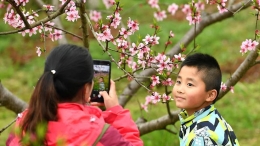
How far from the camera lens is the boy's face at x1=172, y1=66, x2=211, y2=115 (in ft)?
8.57

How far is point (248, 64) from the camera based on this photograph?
3.91m

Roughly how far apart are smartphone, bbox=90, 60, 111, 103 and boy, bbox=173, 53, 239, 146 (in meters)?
0.37

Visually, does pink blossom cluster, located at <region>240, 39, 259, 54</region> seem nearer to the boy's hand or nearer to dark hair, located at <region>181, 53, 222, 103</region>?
dark hair, located at <region>181, 53, 222, 103</region>

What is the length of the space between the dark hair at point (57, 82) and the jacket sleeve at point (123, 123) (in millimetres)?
295

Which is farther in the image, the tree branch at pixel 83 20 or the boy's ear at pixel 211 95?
the tree branch at pixel 83 20

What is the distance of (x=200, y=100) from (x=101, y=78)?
0.55m

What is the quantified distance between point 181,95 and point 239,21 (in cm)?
966

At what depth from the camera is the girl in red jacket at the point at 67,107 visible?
215cm

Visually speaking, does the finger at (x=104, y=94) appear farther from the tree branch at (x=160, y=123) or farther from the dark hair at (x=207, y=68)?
the tree branch at (x=160, y=123)

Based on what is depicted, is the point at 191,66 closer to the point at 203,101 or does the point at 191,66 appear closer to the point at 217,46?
the point at 203,101

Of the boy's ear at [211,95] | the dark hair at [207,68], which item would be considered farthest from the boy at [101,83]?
the boy's ear at [211,95]

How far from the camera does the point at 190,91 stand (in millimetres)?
2611

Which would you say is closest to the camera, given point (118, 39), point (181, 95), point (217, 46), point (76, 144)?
point (76, 144)

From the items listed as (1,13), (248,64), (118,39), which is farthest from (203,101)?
(1,13)
